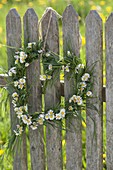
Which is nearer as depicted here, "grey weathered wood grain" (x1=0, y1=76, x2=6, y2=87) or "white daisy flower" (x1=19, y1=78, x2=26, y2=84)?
"white daisy flower" (x1=19, y1=78, x2=26, y2=84)

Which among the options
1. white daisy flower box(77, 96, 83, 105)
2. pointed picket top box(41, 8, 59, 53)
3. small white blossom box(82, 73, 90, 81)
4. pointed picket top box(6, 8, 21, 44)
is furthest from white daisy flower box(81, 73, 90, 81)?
pointed picket top box(6, 8, 21, 44)

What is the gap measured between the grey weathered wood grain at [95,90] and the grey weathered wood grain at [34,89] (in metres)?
0.33

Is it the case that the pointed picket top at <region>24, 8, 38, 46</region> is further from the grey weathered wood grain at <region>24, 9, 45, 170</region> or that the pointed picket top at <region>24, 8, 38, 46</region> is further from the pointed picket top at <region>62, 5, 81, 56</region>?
the pointed picket top at <region>62, 5, 81, 56</region>

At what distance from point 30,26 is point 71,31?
10.3 inches

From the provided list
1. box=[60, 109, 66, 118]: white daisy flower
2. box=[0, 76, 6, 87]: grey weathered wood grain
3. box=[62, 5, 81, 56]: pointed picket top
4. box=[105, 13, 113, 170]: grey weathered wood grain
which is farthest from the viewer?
box=[0, 76, 6, 87]: grey weathered wood grain

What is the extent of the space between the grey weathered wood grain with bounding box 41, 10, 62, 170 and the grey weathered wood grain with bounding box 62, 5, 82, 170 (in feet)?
0.19

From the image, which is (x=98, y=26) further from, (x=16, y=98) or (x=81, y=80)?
(x=16, y=98)

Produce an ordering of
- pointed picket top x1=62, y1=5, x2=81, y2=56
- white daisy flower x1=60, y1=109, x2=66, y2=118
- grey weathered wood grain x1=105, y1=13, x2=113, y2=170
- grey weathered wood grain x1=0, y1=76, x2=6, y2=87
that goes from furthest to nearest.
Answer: grey weathered wood grain x1=0, y1=76, x2=6, y2=87
white daisy flower x1=60, y1=109, x2=66, y2=118
pointed picket top x1=62, y1=5, x2=81, y2=56
grey weathered wood grain x1=105, y1=13, x2=113, y2=170

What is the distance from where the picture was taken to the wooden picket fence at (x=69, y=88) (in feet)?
8.06

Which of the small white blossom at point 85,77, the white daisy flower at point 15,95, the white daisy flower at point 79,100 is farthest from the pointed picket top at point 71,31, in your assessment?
the white daisy flower at point 15,95

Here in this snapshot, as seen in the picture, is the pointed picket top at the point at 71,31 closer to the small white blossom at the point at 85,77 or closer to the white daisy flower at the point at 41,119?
the small white blossom at the point at 85,77

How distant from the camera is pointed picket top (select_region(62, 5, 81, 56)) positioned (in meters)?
2.50

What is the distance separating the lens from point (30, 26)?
2.65m

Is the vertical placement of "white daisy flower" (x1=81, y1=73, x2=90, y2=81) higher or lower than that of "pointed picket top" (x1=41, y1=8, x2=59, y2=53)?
lower
